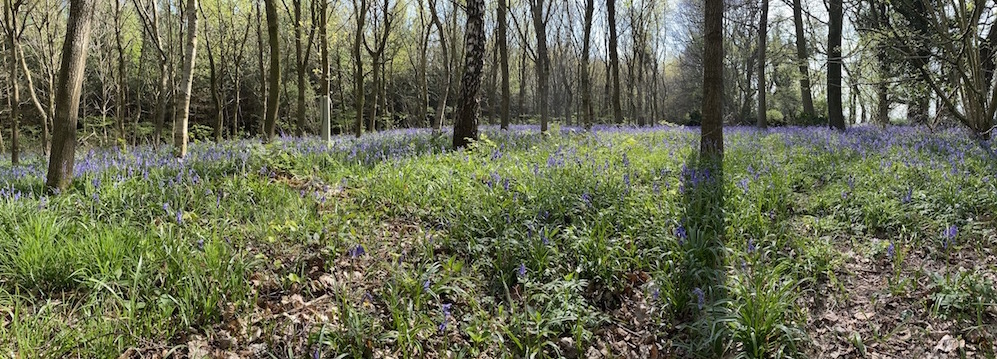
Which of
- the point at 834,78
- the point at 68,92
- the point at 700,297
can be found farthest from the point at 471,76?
the point at 834,78

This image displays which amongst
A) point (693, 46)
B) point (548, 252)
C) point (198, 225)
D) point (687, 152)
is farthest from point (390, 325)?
point (693, 46)

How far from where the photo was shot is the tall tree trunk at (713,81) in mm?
6285

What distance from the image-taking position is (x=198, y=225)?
3701mm

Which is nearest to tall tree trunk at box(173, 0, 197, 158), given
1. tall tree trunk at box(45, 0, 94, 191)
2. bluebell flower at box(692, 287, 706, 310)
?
tall tree trunk at box(45, 0, 94, 191)

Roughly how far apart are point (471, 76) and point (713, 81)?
3.89 metres

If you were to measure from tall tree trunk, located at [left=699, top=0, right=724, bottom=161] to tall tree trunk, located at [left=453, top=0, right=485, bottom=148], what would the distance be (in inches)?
142

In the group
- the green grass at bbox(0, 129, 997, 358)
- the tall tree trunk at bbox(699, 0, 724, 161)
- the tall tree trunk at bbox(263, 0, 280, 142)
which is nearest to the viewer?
the green grass at bbox(0, 129, 997, 358)

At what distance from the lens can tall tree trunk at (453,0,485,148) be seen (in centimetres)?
802

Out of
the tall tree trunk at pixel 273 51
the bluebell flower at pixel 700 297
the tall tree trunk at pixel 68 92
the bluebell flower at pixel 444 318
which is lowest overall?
the bluebell flower at pixel 444 318

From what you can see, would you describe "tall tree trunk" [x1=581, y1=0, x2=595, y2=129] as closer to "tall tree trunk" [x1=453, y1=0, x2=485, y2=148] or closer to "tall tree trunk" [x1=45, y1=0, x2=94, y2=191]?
"tall tree trunk" [x1=453, y1=0, x2=485, y2=148]

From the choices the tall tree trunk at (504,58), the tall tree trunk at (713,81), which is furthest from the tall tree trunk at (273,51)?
the tall tree trunk at (713,81)

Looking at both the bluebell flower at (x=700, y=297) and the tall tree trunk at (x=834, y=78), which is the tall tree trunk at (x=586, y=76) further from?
the bluebell flower at (x=700, y=297)

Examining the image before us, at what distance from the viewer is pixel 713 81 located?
644cm

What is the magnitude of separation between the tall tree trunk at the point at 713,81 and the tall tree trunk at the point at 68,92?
7.12 meters
